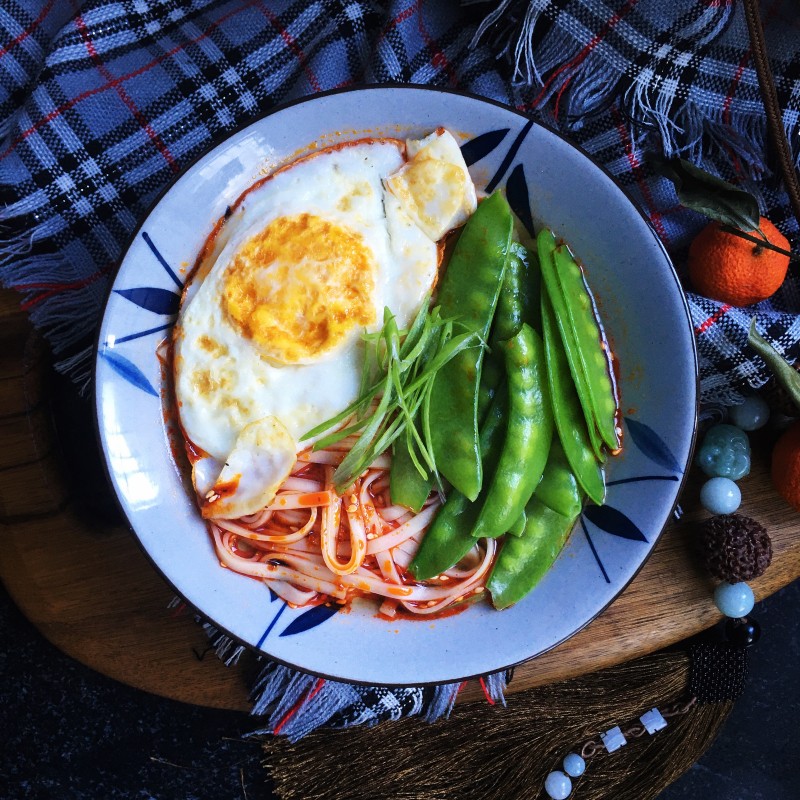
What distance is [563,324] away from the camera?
2.66 metres

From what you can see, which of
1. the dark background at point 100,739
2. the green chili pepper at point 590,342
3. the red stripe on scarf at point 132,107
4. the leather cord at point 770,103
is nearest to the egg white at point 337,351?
the green chili pepper at point 590,342

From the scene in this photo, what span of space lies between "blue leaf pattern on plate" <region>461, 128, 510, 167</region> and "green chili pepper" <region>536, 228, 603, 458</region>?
349 millimetres

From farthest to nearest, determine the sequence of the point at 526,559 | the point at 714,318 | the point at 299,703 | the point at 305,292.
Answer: the point at 299,703 < the point at 714,318 < the point at 526,559 < the point at 305,292

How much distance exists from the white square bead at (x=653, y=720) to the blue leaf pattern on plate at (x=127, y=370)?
2466mm

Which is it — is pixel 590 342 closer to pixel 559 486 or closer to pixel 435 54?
pixel 559 486

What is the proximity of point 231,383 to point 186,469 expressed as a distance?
16.7 inches

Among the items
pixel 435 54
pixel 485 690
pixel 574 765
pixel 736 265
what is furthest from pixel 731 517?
pixel 435 54

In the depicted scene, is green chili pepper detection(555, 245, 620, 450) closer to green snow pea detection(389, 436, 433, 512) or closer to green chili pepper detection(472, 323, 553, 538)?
green chili pepper detection(472, 323, 553, 538)

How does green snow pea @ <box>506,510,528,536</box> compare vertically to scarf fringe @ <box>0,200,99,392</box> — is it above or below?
below

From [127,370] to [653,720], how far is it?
8.56ft

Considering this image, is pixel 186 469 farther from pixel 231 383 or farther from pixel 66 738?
pixel 66 738

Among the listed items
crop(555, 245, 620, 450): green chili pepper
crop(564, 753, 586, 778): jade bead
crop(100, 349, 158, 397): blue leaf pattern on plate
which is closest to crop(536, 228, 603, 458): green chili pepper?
crop(555, 245, 620, 450): green chili pepper

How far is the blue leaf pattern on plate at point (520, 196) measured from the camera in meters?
2.73

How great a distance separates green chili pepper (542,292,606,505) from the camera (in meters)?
2.70
